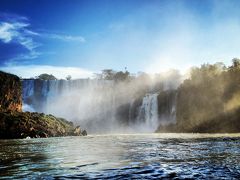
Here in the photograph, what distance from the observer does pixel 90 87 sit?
116875 mm

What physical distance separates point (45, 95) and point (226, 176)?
4201 inches

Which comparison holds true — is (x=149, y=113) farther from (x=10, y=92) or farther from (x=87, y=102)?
(x=10, y=92)

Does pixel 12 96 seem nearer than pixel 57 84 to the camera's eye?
Yes

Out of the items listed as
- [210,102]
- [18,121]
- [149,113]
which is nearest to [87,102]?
[149,113]

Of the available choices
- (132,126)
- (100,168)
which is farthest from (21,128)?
(100,168)

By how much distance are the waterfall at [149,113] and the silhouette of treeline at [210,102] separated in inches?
150

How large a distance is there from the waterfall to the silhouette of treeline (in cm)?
381

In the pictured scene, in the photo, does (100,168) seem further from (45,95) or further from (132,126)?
(45,95)

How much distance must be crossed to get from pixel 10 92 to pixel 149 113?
3555 cm

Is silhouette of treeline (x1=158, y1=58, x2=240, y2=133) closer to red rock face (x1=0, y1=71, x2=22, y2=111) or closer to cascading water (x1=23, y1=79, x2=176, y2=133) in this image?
cascading water (x1=23, y1=79, x2=176, y2=133)

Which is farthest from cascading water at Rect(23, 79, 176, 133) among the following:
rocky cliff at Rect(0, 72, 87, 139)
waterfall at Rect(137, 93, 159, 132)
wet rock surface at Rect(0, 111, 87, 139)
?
wet rock surface at Rect(0, 111, 87, 139)

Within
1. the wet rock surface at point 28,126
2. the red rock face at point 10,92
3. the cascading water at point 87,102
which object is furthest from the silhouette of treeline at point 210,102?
the red rock face at point 10,92

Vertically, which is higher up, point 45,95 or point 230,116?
point 45,95

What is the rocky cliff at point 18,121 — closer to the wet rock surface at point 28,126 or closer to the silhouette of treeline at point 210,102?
the wet rock surface at point 28,126
